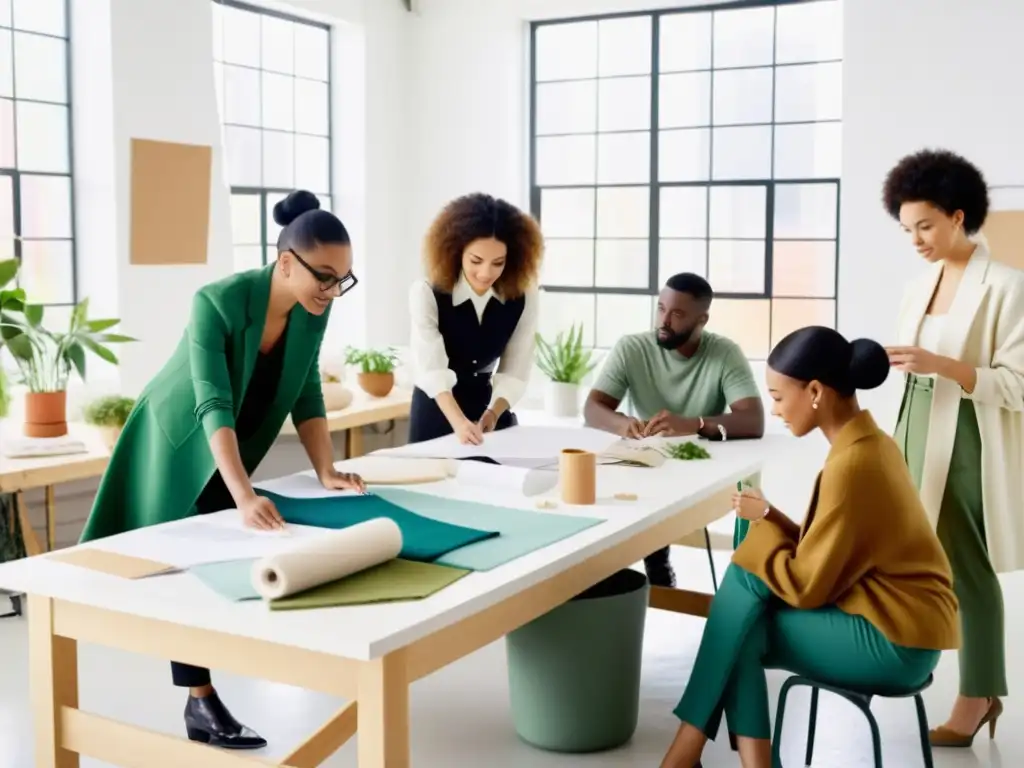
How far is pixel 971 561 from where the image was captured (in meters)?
2.95

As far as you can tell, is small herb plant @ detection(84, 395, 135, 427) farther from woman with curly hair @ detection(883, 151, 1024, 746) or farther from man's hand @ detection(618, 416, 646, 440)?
woman with curly hair @ detection(883, 151, 1024, 746)

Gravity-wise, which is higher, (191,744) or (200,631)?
(200,631)

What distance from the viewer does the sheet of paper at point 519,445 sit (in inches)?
123

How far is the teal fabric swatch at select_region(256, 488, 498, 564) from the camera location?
2152 millimetres

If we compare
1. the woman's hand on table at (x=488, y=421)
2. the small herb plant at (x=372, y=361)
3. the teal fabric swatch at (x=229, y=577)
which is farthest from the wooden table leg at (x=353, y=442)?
the teal fabric swatch at (x=229, y=577)

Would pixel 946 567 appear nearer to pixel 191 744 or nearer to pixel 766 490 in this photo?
pixel 191 744

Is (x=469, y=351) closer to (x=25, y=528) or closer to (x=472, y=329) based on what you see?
(x=472, y=329)

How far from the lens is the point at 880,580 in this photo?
2250 mm

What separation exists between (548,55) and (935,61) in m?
2.28

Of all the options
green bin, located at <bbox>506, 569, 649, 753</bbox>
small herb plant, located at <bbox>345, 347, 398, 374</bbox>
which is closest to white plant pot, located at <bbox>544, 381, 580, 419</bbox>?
small herb plant, located at <bbox>345, 347, 398, 374</bbox>

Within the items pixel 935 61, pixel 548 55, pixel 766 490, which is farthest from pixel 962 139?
pixel 548 55

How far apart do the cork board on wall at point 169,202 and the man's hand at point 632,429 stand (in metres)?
2.69

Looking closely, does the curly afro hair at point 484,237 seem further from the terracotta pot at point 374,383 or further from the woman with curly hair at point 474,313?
the terracotta pot at point 374,383

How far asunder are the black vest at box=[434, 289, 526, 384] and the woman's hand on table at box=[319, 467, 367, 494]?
0.99 metres
